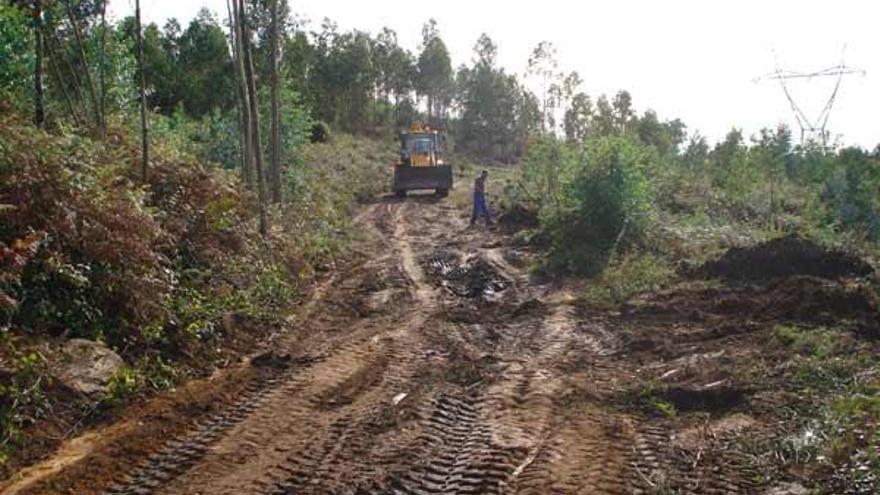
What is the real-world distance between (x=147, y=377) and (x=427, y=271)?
294 inches

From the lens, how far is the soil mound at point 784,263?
1152 cm

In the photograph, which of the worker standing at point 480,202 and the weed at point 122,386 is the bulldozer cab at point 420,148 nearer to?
the worker standing at point 480,202

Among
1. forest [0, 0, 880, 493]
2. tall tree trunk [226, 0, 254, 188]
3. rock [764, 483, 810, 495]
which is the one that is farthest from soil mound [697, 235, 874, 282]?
tall tree trunk [226, 0, 254, 188]

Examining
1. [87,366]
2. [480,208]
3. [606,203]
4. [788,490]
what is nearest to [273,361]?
[87,366]

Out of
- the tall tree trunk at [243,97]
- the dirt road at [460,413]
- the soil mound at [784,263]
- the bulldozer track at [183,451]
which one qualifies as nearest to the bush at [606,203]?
the soil mound at [784,263]

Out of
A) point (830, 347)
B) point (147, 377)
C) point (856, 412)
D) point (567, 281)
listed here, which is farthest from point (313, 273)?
point (856, 412)

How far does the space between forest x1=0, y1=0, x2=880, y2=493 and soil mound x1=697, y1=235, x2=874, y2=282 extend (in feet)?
0.99

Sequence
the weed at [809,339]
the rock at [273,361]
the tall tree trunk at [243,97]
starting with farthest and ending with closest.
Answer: the tall tree trunk at [243,97] < the rock at [273,361] < the weed at [809,339]

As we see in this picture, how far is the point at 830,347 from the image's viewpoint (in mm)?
7527

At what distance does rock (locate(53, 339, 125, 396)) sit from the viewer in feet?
22.1

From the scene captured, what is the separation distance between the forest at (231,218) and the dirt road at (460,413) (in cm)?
51

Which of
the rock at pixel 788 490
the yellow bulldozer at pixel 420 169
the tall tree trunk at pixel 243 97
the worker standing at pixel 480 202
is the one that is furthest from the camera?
the yellow bulldozer at pixel 420 169

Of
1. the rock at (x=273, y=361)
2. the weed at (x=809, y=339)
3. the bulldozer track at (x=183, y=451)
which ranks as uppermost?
the weed at (x=809, y=339)

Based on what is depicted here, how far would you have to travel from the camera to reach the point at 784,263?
11.8 m
